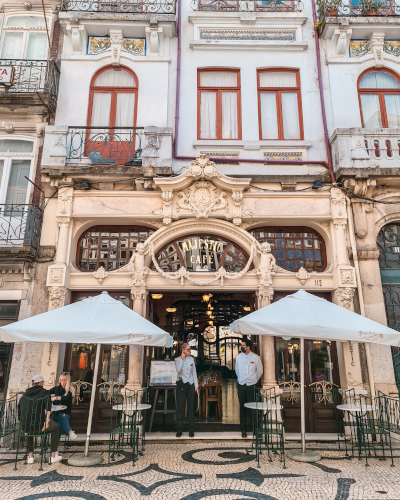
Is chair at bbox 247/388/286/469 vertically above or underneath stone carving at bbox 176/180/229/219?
underneath

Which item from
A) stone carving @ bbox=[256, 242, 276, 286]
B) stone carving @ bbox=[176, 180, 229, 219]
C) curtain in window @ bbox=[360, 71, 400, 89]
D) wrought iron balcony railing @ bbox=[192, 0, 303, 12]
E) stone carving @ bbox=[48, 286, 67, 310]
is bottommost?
stone carving @ bbox=[48, 286, 67, 310]

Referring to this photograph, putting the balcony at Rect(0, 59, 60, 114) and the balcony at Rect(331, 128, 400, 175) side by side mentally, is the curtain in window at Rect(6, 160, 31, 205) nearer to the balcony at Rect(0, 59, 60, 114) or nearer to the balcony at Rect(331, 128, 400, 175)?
the balcony at Rect(0, 59, 60, 114)

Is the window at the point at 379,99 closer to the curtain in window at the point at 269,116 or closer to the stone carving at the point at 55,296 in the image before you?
the curtain in window at the point at 269,116

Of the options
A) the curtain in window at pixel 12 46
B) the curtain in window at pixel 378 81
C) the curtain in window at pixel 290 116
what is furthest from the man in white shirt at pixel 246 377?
the curtain in window at pixel 12 46

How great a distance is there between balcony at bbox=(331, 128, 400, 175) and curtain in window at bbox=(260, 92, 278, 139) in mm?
1689

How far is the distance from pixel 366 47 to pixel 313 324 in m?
8.75

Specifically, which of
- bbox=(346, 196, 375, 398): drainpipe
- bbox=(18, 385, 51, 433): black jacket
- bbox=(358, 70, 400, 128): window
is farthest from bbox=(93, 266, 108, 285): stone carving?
bbox=(358, 70, 400, 128): window

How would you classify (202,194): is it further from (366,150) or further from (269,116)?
(366,150)

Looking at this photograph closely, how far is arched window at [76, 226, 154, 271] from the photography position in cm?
928

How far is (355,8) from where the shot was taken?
1053cm

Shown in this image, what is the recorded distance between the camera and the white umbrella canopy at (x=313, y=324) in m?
5.83

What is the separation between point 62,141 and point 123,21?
12.8ft

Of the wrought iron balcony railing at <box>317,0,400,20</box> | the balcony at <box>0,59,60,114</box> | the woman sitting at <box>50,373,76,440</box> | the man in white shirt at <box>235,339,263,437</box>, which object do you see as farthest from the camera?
the wrought iron balcony railing at <box>317,0,400,20</box>

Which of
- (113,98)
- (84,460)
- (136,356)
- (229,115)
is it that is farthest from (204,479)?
(113,98)
